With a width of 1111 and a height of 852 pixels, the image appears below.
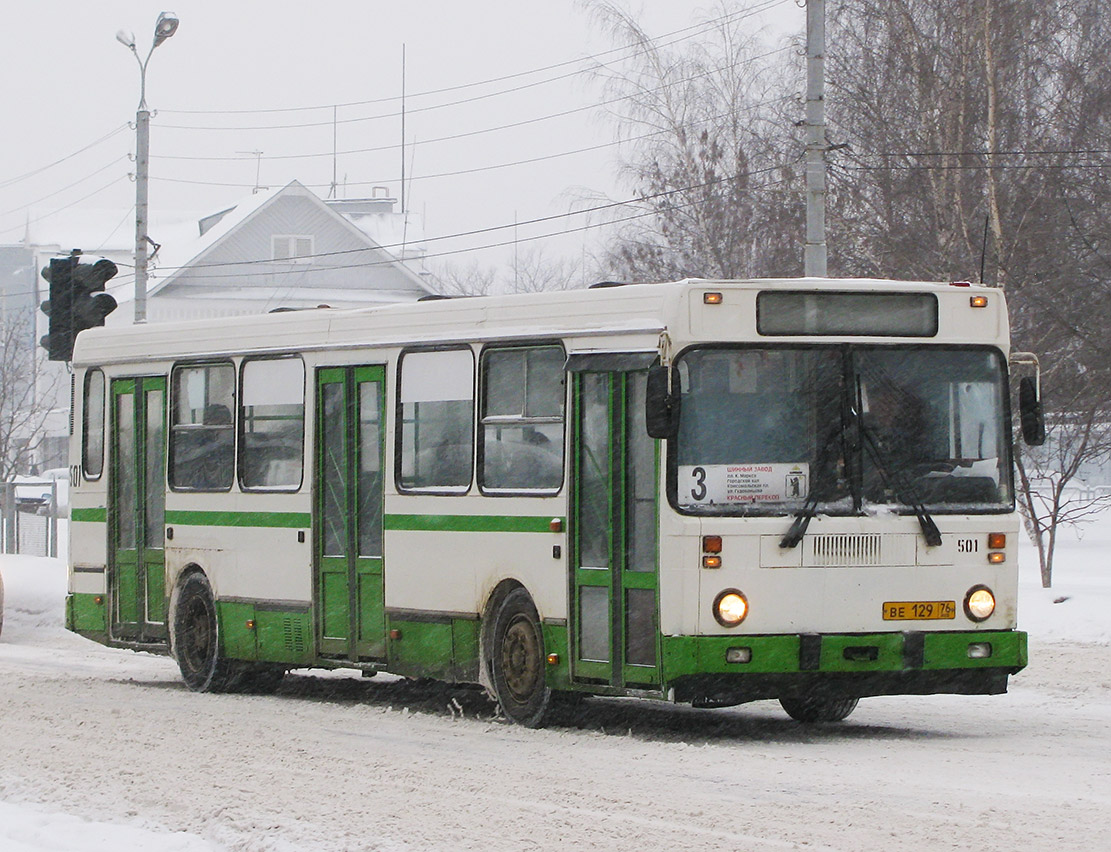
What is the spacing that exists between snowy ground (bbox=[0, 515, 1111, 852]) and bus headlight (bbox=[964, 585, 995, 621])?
2.24 feet

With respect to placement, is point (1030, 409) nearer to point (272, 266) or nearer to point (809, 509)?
point (809, 509)

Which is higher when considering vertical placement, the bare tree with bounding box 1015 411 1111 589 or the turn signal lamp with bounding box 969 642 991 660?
the bare tree with bounding box 1015 411 1111 589

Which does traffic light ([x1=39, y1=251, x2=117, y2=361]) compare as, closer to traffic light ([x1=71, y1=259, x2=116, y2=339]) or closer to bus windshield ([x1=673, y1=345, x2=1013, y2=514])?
traffic light ([x1=71, y1=259, x2=116, y2=339])

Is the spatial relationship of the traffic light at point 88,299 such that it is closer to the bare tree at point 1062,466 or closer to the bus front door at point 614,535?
the bus front door at point 614,535

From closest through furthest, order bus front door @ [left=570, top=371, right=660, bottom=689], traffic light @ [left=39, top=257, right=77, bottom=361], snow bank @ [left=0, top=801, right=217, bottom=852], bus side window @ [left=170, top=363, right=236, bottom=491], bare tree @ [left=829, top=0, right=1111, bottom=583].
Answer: snow bank @ [left=0, top=801, right=217, bottom=852], bus front door @ [left=570, top=371, right=660, bottom=689], bus side window @ [left=170, top=363, right=236, bottom=491], traffic light @ [left=39, top=257, right=77, bottom=361], bare tree @ [left=829, top=0, right=1111, bottom=583]

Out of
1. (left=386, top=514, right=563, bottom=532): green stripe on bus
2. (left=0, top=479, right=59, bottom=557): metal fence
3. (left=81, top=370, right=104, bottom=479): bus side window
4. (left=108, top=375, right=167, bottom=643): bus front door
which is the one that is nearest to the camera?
(left=386, top=514, right=563, bottom=532): green stripe on bus

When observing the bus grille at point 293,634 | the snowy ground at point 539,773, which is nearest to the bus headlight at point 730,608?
the snowy ground at point 539,773

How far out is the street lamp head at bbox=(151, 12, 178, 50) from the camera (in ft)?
95.0

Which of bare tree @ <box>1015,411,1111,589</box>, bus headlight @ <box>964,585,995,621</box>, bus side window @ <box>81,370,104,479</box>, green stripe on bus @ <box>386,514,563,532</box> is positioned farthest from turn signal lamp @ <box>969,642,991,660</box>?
bare tree @ <box>1015,411,1111,589</box>

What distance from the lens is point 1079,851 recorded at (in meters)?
7.40

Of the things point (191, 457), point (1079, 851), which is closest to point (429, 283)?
point (191, 457)

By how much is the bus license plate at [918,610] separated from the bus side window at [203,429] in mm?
5936

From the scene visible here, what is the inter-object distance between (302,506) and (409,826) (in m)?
6.77

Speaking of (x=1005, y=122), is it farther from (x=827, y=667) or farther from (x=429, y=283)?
(x=429, y=283)
